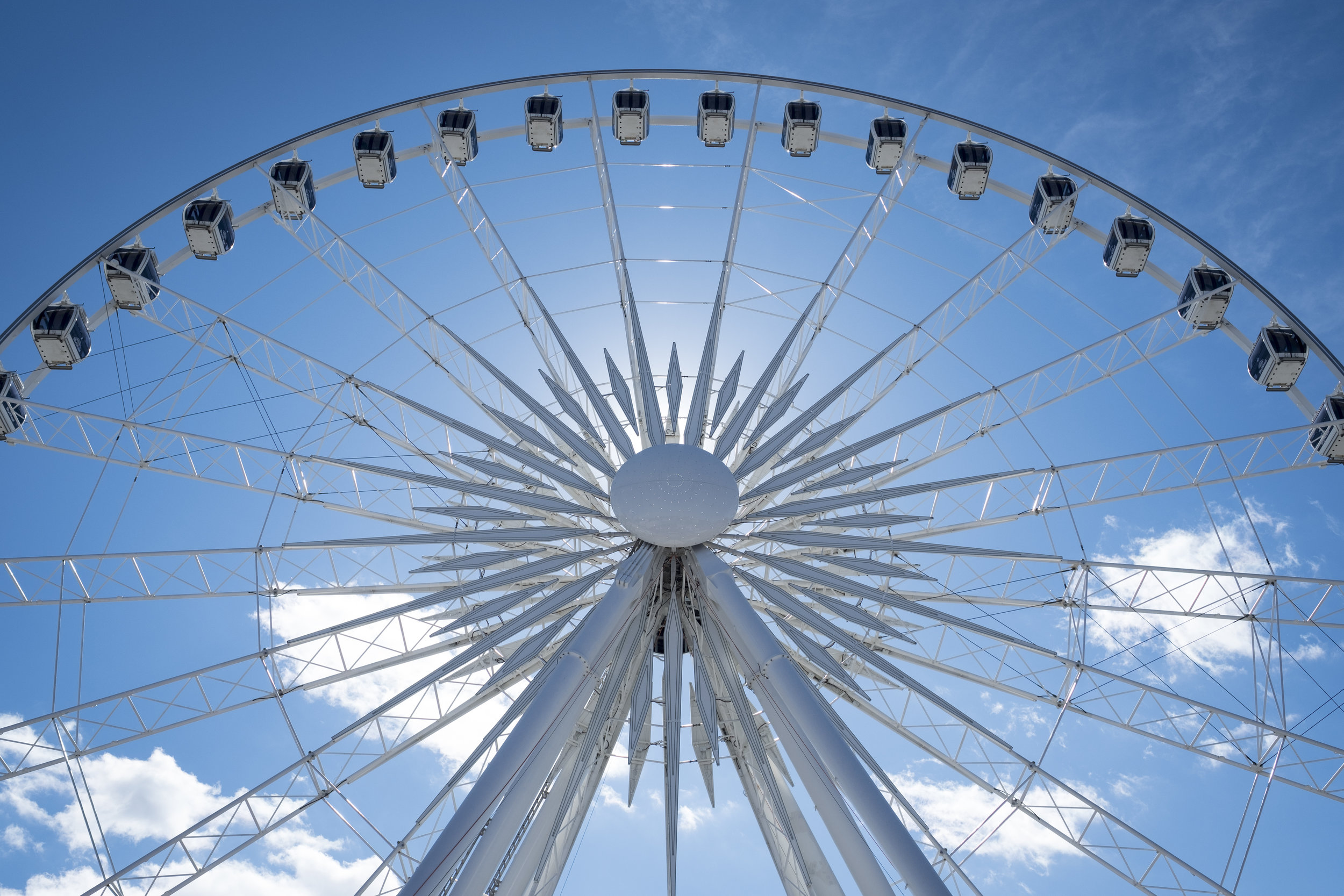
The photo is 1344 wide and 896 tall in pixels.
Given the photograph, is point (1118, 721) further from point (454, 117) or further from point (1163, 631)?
point (454, 117)

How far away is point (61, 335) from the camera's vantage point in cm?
1989

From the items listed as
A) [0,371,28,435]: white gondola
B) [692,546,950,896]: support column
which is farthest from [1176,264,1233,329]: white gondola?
[0,371,28,435]: white gondola

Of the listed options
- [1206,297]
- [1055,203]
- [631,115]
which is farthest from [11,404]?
[1206,297]

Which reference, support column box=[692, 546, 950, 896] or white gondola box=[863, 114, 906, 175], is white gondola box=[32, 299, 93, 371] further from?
white gondola box=[863, 114, 906, 175]

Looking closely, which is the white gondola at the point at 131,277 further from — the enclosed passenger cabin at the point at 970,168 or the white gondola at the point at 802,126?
the enclosed passenger cabin at the point at 970,168

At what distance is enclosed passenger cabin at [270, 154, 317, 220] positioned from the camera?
73.3 ft

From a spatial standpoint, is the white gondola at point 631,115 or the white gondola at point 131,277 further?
the white gondola at point 631,115

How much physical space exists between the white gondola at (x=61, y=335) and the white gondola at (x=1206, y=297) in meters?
22.6

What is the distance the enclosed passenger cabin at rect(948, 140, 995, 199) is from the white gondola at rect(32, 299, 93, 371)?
18894 mm

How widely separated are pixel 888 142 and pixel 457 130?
9.93 metres

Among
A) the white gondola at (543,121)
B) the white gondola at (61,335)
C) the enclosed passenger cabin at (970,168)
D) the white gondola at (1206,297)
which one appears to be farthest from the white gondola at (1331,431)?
the white gondola at (61,335)

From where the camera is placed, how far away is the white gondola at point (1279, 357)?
20.3 m

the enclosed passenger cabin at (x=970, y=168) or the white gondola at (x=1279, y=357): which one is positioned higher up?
the enclosed passenger cabin at (x=970, y=168)

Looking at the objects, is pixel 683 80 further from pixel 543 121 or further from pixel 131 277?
pixel 131 277
